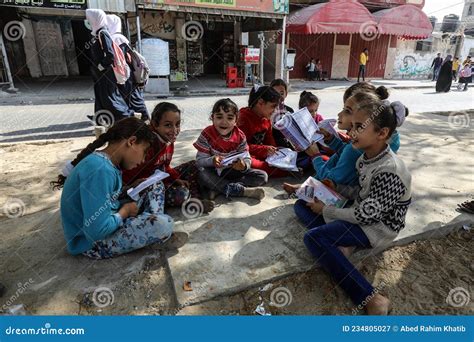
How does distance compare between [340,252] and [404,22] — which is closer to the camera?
[340,252]

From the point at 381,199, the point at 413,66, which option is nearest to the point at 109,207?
the point at 381,199

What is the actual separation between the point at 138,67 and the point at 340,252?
12.9ft

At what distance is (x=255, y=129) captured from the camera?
3.35m

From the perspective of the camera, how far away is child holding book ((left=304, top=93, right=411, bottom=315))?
72.1 inches

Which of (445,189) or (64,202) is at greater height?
(64,202)

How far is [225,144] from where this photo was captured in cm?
292

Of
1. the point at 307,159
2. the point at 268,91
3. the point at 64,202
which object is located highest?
the point at 268,91

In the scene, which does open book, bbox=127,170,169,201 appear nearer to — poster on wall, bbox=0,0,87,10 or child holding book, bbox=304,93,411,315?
child holding book, bbox=304,93,411,315

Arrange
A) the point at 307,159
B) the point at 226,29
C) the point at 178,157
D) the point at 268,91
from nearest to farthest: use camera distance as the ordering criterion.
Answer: the point at 268,91
the point at 307,159
the point at 178,157
the point at 226,29

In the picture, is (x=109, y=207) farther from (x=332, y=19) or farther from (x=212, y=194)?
(x=332, y=19)

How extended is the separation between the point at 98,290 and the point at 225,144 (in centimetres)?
155

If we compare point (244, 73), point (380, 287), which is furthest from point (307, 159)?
point (244, 73)

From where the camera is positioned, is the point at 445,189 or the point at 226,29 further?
the point at 226,29

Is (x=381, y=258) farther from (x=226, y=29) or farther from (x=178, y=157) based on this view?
(x=226, y=29)
